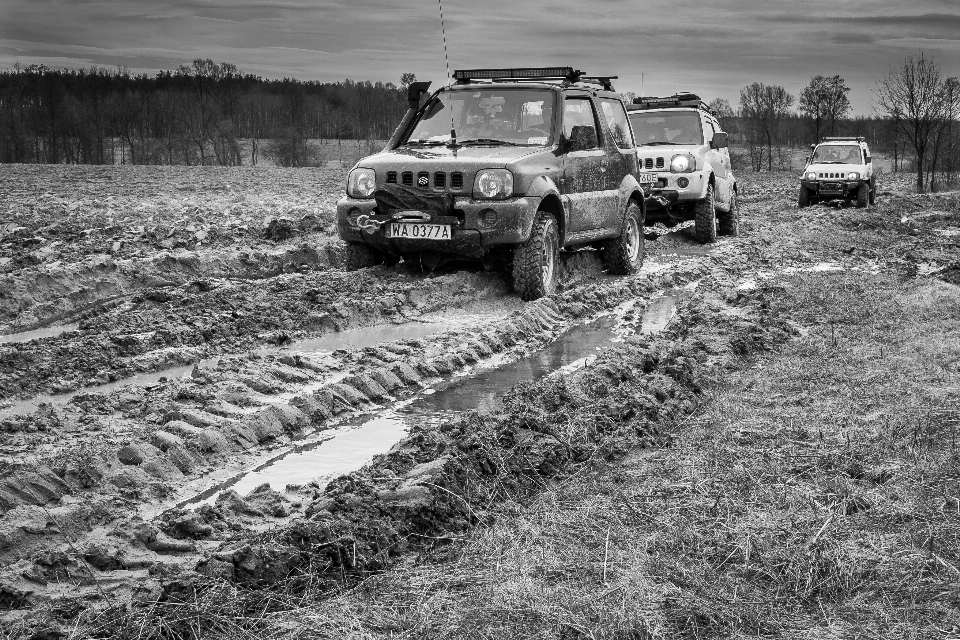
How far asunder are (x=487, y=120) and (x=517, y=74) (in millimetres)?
801

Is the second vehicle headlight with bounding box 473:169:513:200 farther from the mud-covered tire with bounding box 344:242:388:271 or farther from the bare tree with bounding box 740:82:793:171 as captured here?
the bare tree with bounding box 740:82:793:171

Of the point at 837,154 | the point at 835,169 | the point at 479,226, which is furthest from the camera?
the point at 837,154

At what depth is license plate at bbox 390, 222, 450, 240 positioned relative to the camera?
938 centimetres

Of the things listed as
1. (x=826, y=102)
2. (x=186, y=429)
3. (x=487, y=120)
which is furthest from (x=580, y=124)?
(x=826, y=102)

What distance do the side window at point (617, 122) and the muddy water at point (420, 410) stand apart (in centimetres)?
313

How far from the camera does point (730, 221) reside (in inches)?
677

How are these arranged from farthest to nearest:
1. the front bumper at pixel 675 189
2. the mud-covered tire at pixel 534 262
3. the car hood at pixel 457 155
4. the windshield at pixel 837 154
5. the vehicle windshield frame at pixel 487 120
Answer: the windshield at pixel 837 154, the front bumper at pixel 675 189, the vehicle windshield frame at pixel 487 120, the mud-covered tire at pixel 534 262, the car hood at pixel 457 155

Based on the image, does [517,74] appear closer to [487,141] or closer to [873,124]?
[487,141]

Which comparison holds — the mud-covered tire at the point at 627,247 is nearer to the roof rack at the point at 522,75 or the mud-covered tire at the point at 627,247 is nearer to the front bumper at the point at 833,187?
the roof rack at the point at 522,75

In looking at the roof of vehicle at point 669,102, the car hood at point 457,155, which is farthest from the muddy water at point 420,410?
the roof of vehicle at point 669,102

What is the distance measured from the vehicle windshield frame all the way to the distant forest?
55.7m

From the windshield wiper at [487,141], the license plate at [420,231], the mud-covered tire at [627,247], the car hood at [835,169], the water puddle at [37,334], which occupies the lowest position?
the water puddle at [37,334]

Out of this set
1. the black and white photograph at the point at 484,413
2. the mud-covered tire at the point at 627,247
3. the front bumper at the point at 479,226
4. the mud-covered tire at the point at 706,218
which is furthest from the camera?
the mud-covered tire at the point at 706,218

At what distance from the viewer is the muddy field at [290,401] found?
3.79m
